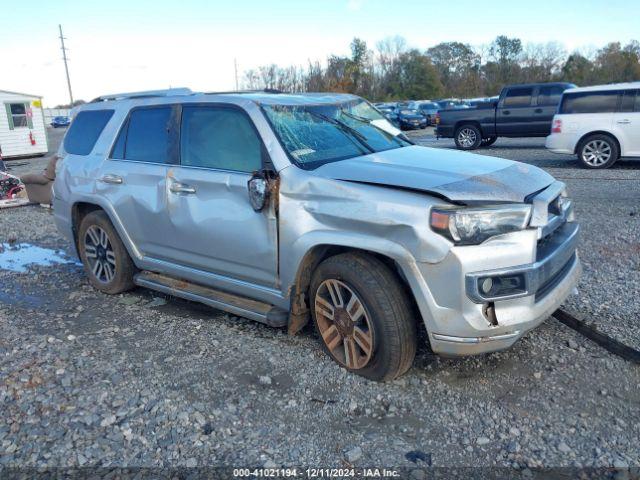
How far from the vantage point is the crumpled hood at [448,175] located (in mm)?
3238

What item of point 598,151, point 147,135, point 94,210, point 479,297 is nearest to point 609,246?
point 479,297

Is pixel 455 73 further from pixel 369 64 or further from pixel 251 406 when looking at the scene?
pixel 251 406

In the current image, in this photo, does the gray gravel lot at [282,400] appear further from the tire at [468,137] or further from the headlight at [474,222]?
the tire at [468,137]

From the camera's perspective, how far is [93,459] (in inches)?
115

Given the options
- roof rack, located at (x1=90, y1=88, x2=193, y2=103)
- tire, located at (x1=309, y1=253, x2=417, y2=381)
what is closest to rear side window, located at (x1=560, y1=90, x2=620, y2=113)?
roof rack, located at (x1=90, y1=88, x2=193, y2=103)

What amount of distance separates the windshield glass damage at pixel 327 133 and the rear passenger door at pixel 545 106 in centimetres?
1303

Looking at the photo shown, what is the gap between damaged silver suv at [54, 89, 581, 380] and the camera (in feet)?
10.3

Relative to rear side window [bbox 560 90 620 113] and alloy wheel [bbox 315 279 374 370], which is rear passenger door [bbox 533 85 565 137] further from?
alloy wheel [bbox 315 279 374 370]

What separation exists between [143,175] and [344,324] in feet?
7.50

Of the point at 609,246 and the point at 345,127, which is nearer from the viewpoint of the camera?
the point at 345,127

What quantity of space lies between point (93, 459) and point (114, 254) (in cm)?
267

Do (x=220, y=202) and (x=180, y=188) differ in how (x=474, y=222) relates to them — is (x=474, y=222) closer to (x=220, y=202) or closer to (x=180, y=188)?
(x=220, y=202)

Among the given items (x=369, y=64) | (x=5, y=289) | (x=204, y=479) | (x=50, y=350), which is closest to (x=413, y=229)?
(x=204, y=479)

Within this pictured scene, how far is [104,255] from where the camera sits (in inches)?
214
